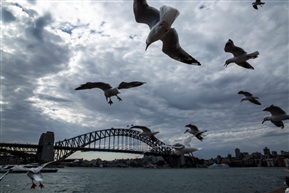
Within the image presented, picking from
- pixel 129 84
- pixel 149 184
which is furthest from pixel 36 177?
pixel 149 184

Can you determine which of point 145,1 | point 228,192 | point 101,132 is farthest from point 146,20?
point 101,132

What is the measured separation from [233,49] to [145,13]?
323 centimetres

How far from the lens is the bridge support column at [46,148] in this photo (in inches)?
2500

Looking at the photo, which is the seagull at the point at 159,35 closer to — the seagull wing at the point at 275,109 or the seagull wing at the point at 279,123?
the seagull wing at the point at 275,109

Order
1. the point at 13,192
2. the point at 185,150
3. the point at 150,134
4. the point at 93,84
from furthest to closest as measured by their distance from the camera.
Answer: the point at 13,192 → the point at 150,134 → the point at 185,150 → the point at 93,84

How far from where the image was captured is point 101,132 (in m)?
92.9

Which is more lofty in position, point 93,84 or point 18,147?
point 18,147

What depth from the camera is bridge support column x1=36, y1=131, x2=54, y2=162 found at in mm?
63494

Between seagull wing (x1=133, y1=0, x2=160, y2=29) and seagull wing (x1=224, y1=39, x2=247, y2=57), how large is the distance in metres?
2.92

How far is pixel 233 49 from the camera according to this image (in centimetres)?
640

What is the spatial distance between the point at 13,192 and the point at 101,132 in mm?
73433

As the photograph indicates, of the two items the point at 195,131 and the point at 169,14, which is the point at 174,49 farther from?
the point at 195,131

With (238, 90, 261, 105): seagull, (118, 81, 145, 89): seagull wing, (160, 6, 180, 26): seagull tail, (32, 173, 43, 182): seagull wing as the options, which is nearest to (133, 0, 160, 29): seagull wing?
(160, 6, 180, 26): seagull tail

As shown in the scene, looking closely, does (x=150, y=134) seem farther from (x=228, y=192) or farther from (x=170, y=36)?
(x=228, y=192)
